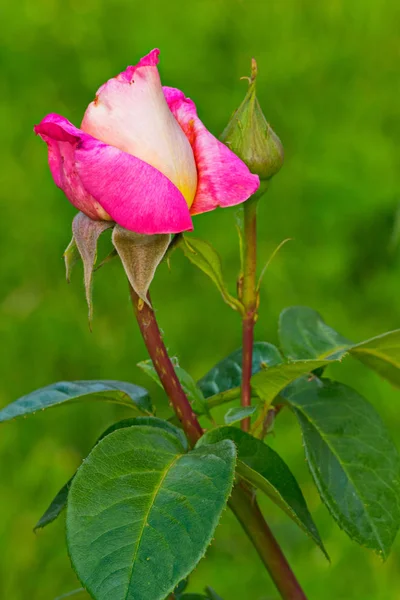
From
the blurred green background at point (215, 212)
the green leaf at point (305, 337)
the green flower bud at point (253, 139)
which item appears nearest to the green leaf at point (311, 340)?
the green leaf at point (305, 337)

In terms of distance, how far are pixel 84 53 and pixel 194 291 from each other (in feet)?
1.62

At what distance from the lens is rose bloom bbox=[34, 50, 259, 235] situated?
352 millimetres

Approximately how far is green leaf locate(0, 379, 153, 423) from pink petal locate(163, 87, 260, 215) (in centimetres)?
11

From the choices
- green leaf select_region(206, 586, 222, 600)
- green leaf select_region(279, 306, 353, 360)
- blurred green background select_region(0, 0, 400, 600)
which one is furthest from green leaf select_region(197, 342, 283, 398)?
blurred green background select_region(0, 0, 400, 600)

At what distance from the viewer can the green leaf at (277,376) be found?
0.40m

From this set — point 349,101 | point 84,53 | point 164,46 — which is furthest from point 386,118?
point 84,53

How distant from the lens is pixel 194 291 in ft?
5.28

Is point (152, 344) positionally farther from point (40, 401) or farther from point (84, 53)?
point (84, 53)

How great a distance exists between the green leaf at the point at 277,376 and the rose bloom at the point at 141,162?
0.25 feet

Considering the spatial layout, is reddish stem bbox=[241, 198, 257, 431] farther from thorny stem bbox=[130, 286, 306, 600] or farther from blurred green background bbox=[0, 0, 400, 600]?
blurred green background bbox=[0, 0, 400, 600]

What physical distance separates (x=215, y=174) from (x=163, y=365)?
9cm

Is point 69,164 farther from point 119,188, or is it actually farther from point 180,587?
point 180,587

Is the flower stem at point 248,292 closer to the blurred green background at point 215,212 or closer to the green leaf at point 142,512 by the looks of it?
the green leaf at point 142,512

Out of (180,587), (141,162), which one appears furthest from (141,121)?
(180,587)
